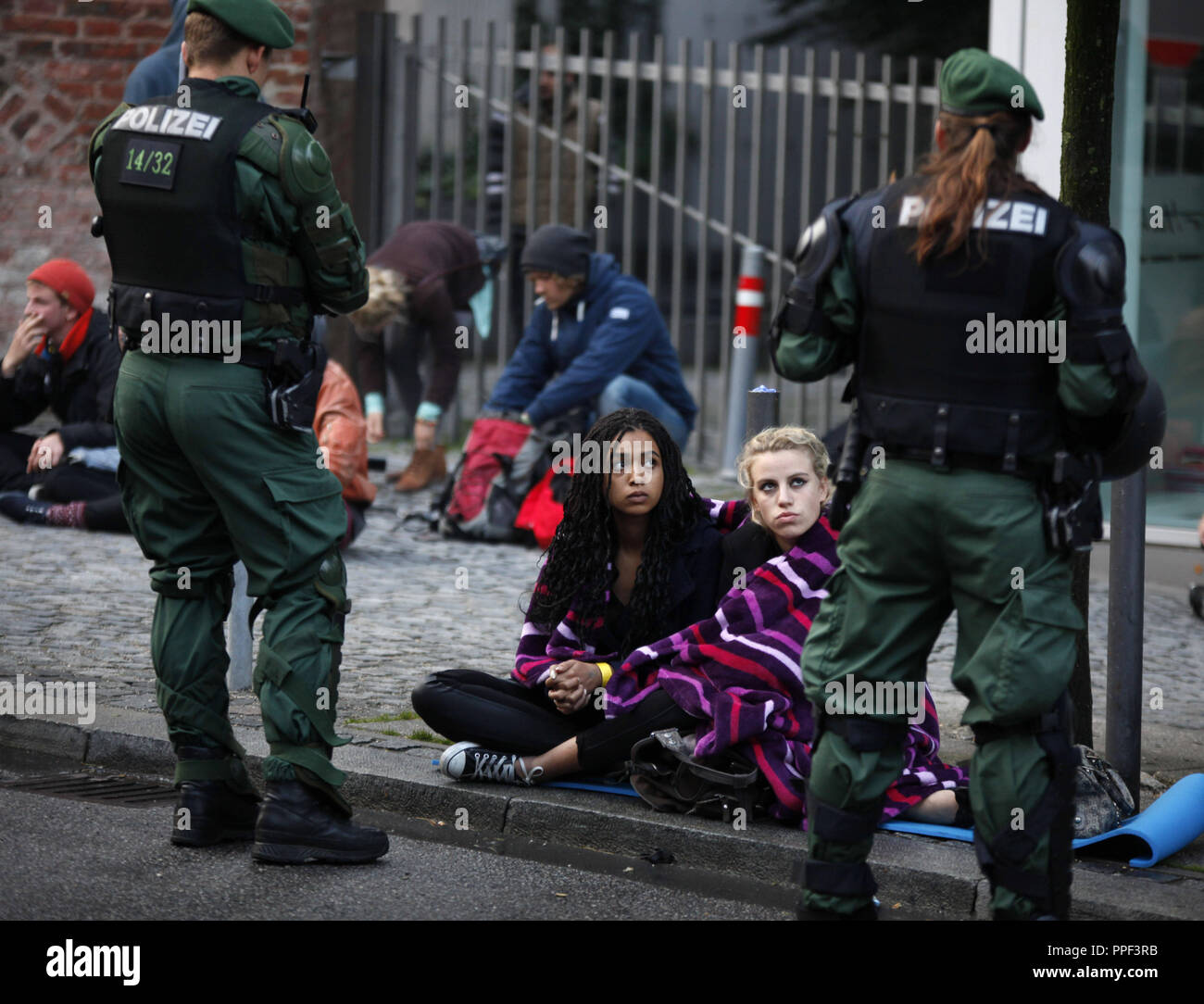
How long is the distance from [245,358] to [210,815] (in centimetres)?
113

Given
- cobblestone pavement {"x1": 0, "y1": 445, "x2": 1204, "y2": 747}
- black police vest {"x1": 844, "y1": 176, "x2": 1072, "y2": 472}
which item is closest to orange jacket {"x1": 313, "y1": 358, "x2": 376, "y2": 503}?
cobblestone pavement {"x1": 0, "y1": 445, "x2": 1204, "y2": 747}

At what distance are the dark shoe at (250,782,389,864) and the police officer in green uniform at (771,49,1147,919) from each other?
1200mm

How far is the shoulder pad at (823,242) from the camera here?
11.9 ft

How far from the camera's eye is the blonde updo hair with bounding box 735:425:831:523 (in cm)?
474

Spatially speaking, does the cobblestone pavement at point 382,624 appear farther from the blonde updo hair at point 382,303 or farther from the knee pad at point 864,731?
the knee pad at point 864,731

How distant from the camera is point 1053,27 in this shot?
29.1 ft

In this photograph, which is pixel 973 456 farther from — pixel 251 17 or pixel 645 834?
pixel 251 17

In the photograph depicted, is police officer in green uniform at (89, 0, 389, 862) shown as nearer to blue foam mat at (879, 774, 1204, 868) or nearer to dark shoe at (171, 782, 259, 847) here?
dark shoe at (171, 782, 259, 847)

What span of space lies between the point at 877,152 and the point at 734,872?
297 inches

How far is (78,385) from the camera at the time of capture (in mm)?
9000

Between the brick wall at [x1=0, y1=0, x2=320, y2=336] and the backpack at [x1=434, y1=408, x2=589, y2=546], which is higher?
the brick wall at [x1=0, y1=0, x2=320, y2=336]

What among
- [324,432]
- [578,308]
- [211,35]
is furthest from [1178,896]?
[578,308]

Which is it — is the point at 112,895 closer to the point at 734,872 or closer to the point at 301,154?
the point at 734,872

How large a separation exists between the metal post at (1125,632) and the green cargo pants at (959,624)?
43.2 inches
